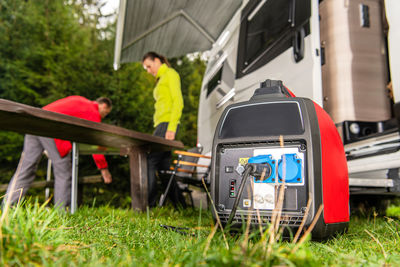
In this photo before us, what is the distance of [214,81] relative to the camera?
4.47 m

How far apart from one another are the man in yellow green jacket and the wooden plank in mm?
495

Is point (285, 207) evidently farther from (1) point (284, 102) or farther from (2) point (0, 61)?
(2) point (0, 61)

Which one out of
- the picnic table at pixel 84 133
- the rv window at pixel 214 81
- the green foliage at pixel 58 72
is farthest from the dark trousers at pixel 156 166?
the green foliage at pixel 58 72

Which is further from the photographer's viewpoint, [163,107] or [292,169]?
[163,107]

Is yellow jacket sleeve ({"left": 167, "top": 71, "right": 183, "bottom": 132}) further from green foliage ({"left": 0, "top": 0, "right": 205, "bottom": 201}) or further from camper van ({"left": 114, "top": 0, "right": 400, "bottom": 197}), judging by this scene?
green foliage ({"left": 0, "top": 0, "right": 205, "bottom": 201})

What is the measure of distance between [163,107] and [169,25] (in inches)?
63.0

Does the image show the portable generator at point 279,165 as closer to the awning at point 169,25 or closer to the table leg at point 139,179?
the table leg at point 139,179

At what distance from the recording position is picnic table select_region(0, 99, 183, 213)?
2.02 metres

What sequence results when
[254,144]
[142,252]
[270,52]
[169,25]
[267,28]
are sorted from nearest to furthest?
[142,252], [254,144], [270,52], [267,28], [169,25]

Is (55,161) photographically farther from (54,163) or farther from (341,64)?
(341,64)

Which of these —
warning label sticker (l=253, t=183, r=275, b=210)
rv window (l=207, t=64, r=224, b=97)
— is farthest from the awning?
warning label sticker (l=253, t=183, r=275, b=210)

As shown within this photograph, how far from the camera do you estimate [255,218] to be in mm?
1496

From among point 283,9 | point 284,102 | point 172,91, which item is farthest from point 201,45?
point 284,102

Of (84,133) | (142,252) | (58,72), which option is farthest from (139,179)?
(58,72)
